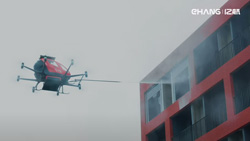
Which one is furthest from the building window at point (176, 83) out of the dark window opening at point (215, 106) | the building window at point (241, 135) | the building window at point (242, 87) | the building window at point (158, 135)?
the building window at point (241, 135)

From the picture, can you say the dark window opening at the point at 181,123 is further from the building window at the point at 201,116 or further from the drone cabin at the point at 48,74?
the drone cabin at the point at 48,74

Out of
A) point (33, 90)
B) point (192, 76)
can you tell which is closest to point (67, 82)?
point (33, 90)

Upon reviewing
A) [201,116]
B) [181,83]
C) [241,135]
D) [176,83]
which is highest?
[176,83]

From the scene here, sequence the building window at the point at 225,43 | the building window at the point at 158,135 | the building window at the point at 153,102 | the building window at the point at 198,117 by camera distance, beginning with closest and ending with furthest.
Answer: the building window at the point at 225,43 → the building window at the point at 198,117 → the building window at the point at 158,135 → the building window at the point at 153,102

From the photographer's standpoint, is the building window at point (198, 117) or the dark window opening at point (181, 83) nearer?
the building window at point (198, 117)

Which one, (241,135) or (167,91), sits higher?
(167,91)

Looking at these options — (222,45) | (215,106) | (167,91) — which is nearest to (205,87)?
(215,106)

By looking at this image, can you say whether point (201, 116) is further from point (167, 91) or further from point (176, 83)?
point (167, 91)

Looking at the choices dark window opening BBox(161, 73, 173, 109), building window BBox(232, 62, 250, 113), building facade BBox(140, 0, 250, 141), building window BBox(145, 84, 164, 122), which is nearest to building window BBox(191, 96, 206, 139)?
building facade BBox(140, 0, 250, 141)
